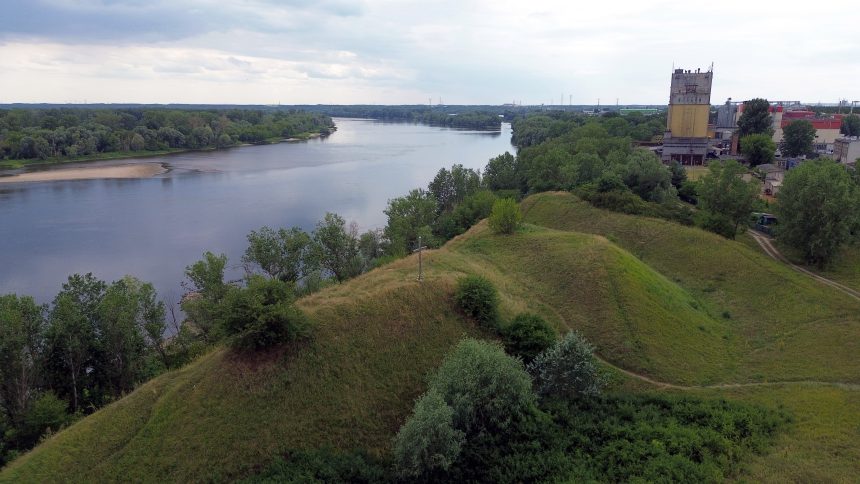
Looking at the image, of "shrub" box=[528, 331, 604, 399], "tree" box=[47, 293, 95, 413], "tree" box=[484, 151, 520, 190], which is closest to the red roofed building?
"tree" box=[484, 151, 520, 190]

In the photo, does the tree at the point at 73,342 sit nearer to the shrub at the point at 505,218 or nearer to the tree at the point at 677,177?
the shrub at the point at 505,218

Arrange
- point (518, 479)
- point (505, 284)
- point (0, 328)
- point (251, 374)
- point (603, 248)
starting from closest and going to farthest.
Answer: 1. point (518, 479)
2. point (251, 374)
3. point (0, 328)
4. point (505, 284)
5. point (603, 248)

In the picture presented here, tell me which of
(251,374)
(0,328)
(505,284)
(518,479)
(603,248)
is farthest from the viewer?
(603,248)

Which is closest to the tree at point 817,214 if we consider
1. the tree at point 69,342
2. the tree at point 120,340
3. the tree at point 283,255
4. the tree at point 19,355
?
the tree at point 283,255

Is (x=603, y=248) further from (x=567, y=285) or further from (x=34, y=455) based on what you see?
(x=34, y=455)

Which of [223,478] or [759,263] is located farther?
[759,263]

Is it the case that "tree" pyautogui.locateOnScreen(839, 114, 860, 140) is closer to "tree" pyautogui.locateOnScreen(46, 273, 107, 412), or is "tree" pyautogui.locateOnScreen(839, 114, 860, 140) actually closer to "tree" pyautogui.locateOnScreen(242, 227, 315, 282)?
"tree" pyautogui.locateOnScreen(242, 227, 315, 282)

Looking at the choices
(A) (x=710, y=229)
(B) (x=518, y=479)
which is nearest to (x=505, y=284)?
(B) (x=518, y=479)
